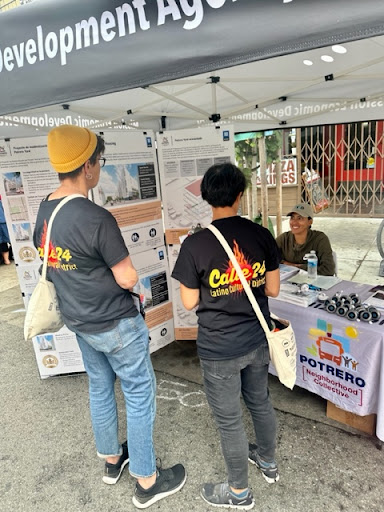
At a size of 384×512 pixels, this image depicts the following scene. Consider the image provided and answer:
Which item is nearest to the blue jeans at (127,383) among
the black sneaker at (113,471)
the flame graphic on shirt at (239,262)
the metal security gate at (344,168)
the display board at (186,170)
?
the black sneaker at (113,471)

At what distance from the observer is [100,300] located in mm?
1597

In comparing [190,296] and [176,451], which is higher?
[190,296]

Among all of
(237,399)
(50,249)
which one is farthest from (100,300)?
(237,399)

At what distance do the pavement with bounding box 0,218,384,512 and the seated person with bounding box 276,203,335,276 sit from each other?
1.11m

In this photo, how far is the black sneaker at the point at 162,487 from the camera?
1.84 meters

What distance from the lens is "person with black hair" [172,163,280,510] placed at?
4.88 ft

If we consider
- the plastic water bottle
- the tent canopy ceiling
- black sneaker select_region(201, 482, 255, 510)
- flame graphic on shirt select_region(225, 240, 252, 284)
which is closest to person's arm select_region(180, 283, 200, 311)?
flame graphic on shirt select_region(225, 240, 252, 284)

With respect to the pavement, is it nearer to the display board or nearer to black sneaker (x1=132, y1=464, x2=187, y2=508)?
black sneaker (x1=132, y1=464, x2=187, y2=508)

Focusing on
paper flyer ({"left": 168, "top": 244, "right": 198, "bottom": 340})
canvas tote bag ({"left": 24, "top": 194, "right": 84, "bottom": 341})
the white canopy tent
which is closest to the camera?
canvas tote bag ({"left": 24, "top": 194, "right": 84, "bottom": 341})

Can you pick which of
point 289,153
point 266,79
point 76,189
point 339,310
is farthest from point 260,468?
point 289,153

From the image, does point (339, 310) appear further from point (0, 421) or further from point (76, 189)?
point (0, 421)

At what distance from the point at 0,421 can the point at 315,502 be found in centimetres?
217

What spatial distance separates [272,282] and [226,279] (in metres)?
0.28

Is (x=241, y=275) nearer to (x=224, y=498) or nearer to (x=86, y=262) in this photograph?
(x=86, y=262)
